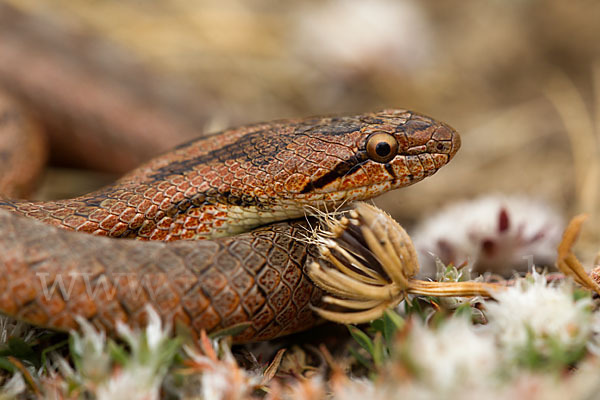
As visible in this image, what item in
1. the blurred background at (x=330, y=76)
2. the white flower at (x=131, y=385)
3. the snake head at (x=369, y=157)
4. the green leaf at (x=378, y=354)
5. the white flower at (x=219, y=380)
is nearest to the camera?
the white flower at (x=131, y=385)

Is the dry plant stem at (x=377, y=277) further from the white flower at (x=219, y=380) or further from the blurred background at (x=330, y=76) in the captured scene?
the blurred background at (x=330, y=76)

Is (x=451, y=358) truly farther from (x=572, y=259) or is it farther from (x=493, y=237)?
(x=493, y=237)

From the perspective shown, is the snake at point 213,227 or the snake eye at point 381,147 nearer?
the snake at point 213,227

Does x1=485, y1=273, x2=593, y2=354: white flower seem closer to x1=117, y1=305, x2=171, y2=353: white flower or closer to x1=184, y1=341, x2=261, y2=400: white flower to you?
x1=184, y1=341, x2=261, y2=400: white flower

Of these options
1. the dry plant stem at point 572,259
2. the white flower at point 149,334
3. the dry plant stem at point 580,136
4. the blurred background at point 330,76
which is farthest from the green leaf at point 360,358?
the dry plant stem at point 580,136

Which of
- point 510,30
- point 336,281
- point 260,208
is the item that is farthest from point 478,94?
point 336,281

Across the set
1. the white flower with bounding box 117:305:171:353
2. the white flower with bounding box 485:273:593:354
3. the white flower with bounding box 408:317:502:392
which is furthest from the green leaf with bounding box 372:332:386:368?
the white flower with bounding box 117:305:171:353
